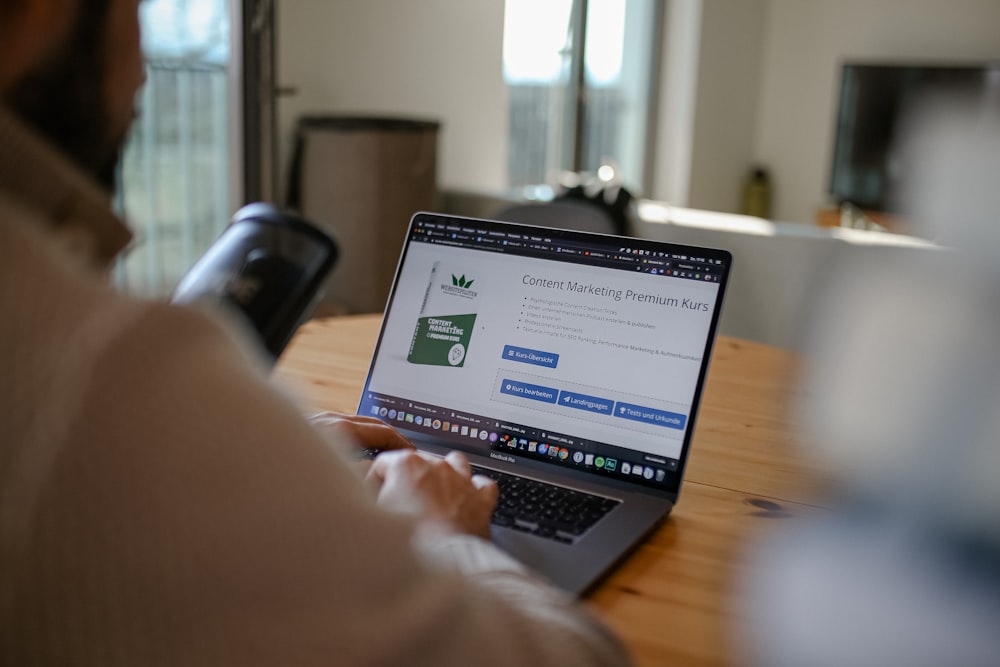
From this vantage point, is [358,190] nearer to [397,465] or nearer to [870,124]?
[397,465]

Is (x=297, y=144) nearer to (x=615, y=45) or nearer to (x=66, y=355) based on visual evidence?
(x=615, y=45)

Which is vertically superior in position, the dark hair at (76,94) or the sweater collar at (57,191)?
the dark hair at (76,94)

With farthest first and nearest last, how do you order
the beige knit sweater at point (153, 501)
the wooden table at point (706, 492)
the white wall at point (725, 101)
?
the white wall at point (725, 101) < the wooden table at point (706, 492) < the beige knit sweater at point (153, 501)

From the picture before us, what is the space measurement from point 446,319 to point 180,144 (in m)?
2.63

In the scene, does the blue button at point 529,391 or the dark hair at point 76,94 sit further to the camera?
the blue button at point 529,391

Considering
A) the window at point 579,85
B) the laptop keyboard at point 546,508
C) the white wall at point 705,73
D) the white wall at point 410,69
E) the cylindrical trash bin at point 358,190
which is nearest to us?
the laptop keyboard at point 546,508

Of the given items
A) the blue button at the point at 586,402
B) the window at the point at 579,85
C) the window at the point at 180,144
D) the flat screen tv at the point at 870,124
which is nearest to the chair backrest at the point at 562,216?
the blue button at the point at 586,402

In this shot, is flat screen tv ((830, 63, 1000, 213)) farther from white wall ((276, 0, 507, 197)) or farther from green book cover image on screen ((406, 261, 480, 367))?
green book cover image on screen ((406, 261, 480, 367))

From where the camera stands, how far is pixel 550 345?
103 centimetres

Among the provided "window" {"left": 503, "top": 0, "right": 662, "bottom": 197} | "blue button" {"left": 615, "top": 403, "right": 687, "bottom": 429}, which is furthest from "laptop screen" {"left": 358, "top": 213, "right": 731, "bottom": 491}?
"window" {"left": 503, "top": 0, "right": 662, "bottom": 197}

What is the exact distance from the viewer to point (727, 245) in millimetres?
2910

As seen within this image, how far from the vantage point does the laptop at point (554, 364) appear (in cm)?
95

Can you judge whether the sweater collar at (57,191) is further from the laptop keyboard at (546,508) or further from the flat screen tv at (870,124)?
the flat screen tv at (870,124)

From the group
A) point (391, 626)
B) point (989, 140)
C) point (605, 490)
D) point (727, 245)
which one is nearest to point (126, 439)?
point (391, 626)
